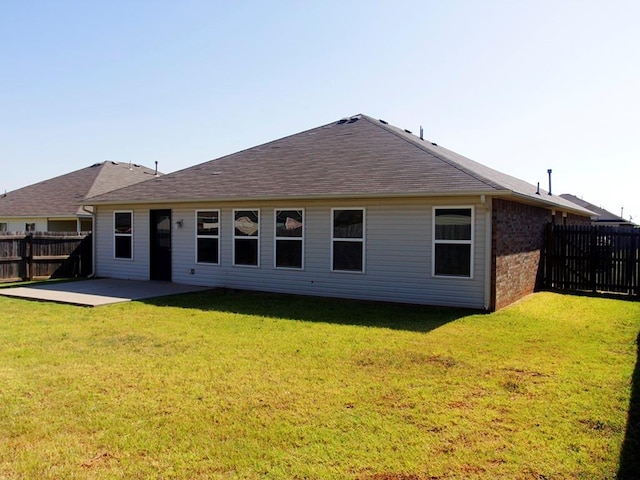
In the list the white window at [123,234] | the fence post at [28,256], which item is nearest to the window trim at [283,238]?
the white window at [123,234]

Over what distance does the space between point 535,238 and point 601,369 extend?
25.9 feet

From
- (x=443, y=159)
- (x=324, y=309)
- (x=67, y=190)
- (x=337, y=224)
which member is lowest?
(x=324, y=309)

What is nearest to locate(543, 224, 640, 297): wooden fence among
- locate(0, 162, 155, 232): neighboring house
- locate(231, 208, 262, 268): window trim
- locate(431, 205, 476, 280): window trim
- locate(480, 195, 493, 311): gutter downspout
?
locate(480, 195, 493, 311): gutter downspout

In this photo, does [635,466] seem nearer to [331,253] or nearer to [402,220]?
[402,220]

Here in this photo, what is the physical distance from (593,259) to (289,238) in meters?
8.38

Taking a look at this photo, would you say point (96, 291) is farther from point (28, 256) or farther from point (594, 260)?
point (594, 260)

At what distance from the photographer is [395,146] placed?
13.1 metres

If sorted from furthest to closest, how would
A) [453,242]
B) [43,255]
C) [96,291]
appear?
1. [43,255]
2. [96,291]
3. [453,242]

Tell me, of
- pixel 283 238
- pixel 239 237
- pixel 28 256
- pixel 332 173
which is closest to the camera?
pixel 332 173

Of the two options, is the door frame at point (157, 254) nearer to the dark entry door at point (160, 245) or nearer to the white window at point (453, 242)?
the dark entry door at point (160, 245)

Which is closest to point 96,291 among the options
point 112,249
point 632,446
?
point 112,249

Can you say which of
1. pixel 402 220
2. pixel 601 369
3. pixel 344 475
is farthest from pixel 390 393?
pixel 402 220

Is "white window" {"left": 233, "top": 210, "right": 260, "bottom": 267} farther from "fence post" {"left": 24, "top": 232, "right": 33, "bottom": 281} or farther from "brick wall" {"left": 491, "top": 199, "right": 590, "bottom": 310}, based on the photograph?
"fence post" {"left": 24, "top": 232, "right": 33, "bottom": 281}

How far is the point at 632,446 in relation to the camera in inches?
150
